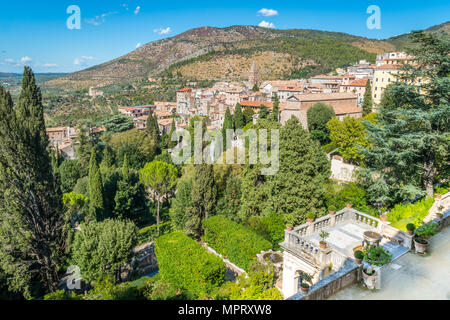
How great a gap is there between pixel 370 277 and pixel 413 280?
1.26 metres

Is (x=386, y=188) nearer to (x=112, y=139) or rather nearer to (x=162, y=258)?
(x=162, y=258)

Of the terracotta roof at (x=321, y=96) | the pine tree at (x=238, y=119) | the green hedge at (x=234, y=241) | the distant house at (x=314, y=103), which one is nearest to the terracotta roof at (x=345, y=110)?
the distant house at (x=314, y=103)

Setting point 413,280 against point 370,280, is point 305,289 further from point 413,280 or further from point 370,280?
point 413,280

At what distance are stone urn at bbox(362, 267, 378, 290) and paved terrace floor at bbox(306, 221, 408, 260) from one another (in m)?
1.70

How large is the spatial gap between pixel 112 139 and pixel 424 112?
41.5 meters

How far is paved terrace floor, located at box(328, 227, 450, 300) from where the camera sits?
6203 millimetres

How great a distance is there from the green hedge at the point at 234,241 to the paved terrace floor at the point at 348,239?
3679 millimetres

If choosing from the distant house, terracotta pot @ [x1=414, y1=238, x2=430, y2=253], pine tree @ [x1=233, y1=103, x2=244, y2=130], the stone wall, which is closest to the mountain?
the distant house

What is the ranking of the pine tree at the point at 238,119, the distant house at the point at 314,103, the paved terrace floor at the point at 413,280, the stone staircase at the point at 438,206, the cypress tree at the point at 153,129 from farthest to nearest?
the cypress tree at the point at 153,129
the pine tree at the point at 238,119
the distant house at the point at 314,103
the stone staircase at the point at 438,206
the paved terrace floor at the point at 413,280

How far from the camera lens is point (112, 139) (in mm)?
44531

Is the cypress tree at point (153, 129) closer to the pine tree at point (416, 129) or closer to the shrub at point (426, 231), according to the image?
the pine tree at point (416, 129)

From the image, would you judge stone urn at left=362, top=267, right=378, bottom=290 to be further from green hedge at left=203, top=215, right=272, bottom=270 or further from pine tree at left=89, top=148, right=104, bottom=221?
pine tree at left=89, top=148, right=104, bottom=221

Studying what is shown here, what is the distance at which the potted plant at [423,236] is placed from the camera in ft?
25.6
